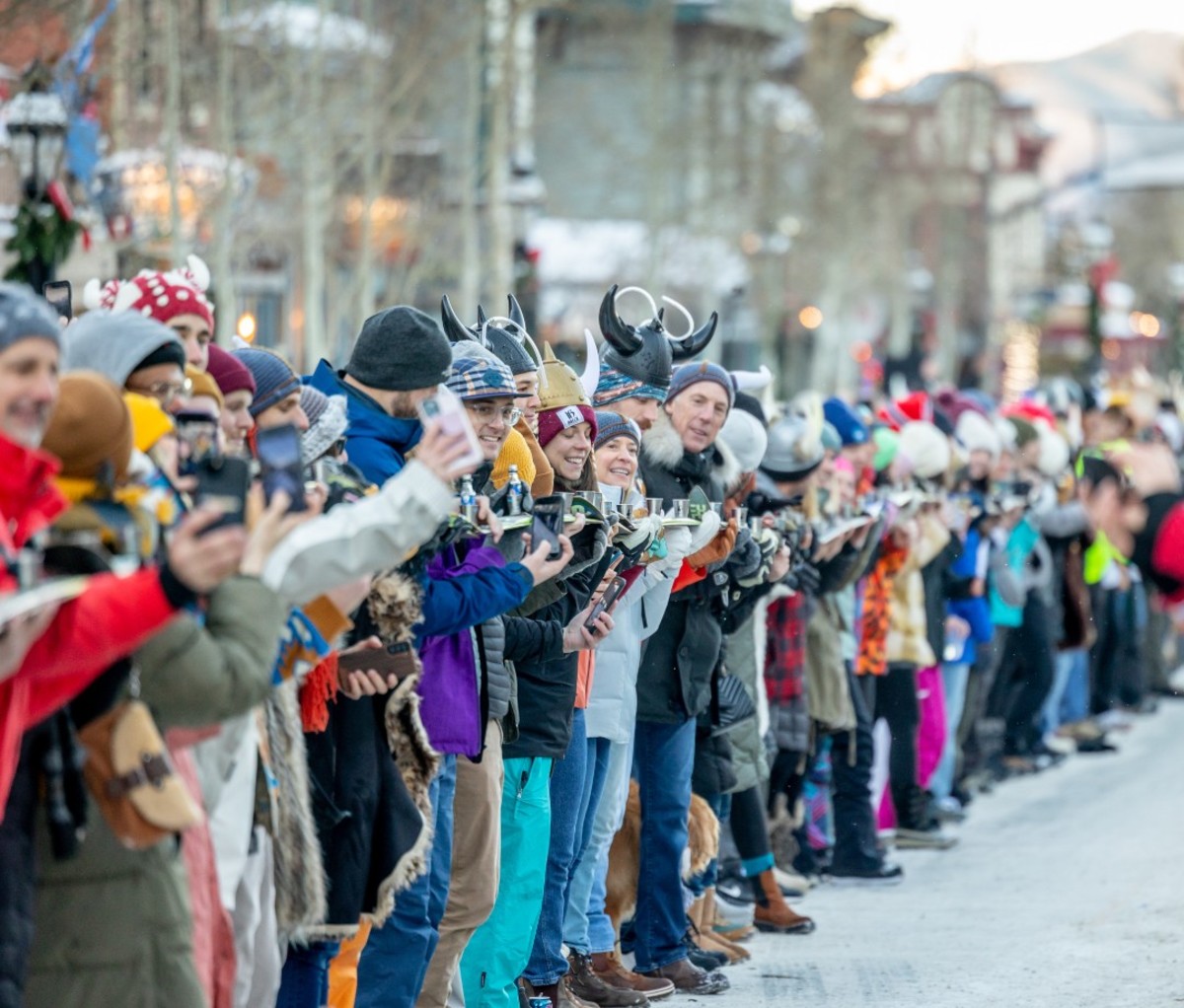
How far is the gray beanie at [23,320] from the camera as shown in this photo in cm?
473

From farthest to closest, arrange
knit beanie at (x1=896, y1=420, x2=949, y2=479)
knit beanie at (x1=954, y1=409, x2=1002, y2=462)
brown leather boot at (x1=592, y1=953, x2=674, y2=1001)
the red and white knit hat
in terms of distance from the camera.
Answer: knit beanie at (x1=954, y1=409, x2=1002, y2=462), knit beanie at (x1=896, y1=420, x2=949, y2=479), brown leather boot at (x1=592, y1=953, x2=674, y2=1001), the red and white knit hat

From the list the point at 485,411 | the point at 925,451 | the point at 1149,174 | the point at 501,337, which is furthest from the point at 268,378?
the point at 1149,174

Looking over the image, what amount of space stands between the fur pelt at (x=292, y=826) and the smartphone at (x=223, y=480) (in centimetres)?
71

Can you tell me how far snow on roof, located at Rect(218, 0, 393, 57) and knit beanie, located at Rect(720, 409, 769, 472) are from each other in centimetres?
1262

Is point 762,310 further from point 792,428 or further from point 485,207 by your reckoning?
point 792,428

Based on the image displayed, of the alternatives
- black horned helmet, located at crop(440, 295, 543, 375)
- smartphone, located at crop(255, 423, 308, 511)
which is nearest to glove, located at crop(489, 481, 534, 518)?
black horned helmet, located at crop(440, 295, 543, 375)

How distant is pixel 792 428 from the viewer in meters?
10.8

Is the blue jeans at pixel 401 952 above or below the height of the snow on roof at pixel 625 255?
below

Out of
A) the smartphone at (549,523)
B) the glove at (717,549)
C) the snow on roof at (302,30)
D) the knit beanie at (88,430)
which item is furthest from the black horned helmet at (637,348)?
the snow on roof at (302,30)

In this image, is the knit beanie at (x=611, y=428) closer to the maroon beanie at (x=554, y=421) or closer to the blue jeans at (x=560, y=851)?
the maroon beanie at (x=554, y=421)

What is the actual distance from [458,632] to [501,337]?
1634 mm

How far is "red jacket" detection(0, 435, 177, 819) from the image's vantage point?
15.4 ft

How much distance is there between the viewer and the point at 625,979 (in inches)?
337

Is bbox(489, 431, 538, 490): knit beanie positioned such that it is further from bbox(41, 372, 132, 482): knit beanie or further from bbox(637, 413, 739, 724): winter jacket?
bbox(41, 372, 132, 482): knit beanie
